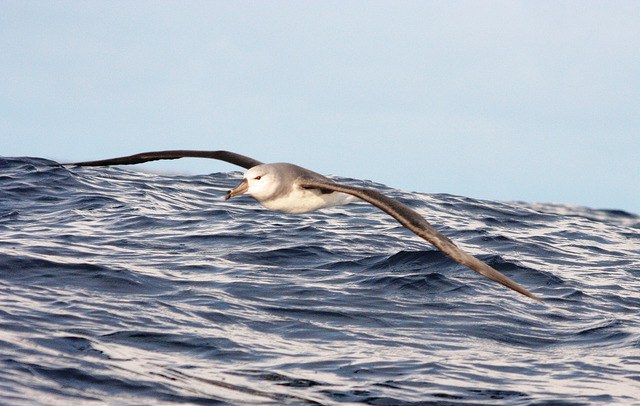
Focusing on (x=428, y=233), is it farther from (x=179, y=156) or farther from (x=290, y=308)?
(x=179, y=156)

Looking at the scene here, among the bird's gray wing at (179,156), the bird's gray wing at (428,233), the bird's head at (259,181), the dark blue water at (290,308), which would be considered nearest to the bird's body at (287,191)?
the bird's head at (259,181)

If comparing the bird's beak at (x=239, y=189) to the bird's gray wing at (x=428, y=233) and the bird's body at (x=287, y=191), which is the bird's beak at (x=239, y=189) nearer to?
the bird's body at (x=287, y=191)

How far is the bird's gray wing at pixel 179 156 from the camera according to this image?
1402 cm

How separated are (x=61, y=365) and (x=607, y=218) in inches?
805

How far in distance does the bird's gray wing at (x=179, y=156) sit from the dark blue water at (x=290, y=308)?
1806 millimetres

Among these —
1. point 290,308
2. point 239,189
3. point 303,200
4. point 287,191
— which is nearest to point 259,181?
point 239,189

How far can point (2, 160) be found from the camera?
2494 cm

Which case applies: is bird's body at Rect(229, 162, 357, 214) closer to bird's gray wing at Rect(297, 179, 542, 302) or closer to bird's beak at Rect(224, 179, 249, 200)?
bird's beak at Rect(224, 179, 249, 200)

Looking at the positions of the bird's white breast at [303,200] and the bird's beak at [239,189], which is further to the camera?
the bird's white breast at [303,200]

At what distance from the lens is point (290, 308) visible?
44.7 feet

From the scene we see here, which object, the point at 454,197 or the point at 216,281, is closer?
the point at 216,281

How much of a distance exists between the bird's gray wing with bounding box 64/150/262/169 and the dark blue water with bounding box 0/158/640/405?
1.81 metres

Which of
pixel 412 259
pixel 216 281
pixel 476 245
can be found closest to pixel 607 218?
pixel 476 245

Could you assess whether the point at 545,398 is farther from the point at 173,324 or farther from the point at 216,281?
the point at 216,281
